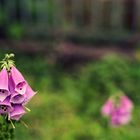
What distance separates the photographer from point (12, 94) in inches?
119

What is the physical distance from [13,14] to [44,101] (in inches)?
71.8

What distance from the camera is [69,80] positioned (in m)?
7.59

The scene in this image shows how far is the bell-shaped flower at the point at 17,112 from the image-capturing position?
3.00 meters

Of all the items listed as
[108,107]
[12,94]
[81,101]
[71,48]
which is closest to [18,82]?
[12,94]

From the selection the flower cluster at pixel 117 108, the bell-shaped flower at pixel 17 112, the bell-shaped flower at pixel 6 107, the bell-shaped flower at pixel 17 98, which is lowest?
the flower cluster at pixel 117 108

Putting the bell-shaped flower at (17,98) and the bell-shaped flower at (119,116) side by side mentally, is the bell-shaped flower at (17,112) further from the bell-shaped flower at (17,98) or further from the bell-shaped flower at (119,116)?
the bell-shaped flower at (119,116)

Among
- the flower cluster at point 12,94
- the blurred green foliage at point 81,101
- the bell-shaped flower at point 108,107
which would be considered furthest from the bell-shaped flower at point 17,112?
the blurred green foliage at point 81,101

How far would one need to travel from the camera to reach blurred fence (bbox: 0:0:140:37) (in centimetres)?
838

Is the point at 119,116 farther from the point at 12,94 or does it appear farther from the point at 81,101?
the point at 81,101

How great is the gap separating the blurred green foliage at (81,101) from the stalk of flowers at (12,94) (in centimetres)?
273

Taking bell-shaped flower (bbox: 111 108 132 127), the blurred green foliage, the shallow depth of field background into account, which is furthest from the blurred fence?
bell-shaped flower (bbox: 111 108 132 127)

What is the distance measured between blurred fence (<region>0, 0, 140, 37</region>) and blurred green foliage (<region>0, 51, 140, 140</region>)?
0.91m

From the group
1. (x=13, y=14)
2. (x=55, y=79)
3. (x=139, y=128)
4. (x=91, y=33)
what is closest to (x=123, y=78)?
(x=139, y=128)

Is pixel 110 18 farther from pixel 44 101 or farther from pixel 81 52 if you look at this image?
pixel 44 101
